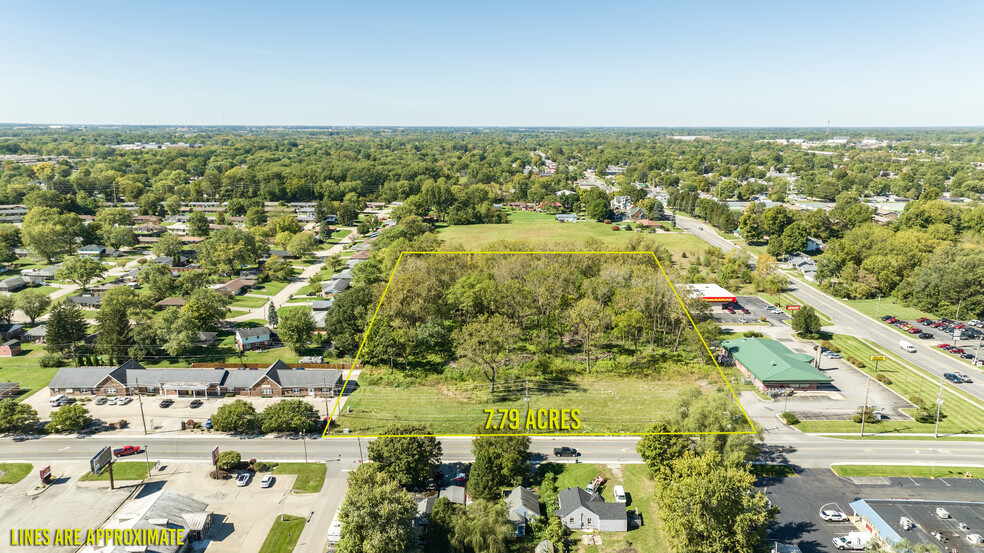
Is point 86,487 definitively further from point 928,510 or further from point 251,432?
point 928,510

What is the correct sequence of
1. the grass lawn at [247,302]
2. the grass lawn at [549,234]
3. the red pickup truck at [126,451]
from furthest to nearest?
the grass lawn at [549,234] < the grass lawn at [247,302] < the red pickup truck at [126,451]

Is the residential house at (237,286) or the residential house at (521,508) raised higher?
the residential house at (237,286)

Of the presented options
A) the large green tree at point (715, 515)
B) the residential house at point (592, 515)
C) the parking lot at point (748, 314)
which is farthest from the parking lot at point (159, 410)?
the parking lot at point (748, 314)

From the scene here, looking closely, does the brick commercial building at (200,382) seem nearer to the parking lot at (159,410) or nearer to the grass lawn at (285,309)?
the parking lot at (159,410)

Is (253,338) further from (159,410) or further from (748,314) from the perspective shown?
(748,314)

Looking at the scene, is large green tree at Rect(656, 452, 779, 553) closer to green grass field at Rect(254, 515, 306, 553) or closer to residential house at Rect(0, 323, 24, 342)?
green grass field at Rect(254, 515, 306, 553)

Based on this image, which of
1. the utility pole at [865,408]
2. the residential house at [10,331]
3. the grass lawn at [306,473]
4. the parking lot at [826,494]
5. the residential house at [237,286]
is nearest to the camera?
the parking lot at [826,494]

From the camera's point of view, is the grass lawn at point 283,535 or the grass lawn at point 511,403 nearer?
the grass lawn at point 283,535

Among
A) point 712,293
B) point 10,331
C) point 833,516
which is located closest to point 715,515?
point 833,516
